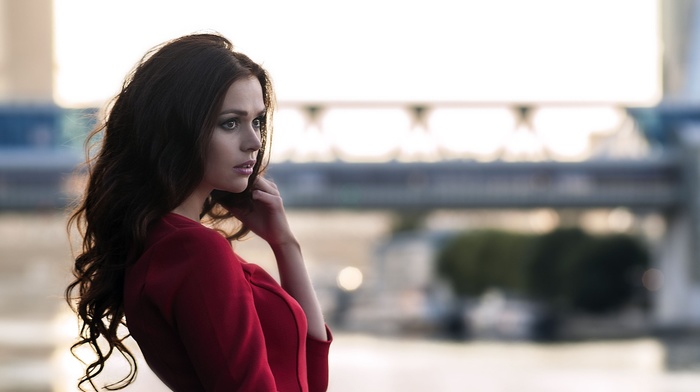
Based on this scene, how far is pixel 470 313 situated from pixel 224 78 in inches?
2892

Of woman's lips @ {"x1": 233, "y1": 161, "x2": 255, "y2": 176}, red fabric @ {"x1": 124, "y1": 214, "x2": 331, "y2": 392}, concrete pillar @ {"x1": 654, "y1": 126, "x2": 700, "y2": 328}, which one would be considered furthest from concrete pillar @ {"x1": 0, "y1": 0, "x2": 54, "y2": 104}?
red fabric @ {"x1": 124, "y1": 214, "x2": 331, "y2": 392}

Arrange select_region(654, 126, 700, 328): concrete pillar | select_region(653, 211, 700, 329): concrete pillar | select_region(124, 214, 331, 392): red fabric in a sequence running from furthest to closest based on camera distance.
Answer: select_region(654, 126, 700, 328): concrete pillar, select_region(653, 211, 700, 329): concrete pillar, select_region(124, 214, 331, 392): red fabric

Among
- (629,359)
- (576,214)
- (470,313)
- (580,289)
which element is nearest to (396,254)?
(576,214)

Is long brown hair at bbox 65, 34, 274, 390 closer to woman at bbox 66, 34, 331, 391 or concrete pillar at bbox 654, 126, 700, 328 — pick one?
woman at bbox 66, 34, 331, 391

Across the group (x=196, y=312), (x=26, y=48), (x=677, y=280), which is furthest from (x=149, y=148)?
(x=26, y=48)

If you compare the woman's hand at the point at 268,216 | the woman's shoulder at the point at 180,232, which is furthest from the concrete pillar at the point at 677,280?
the woman's shoulder at the point at 180,232

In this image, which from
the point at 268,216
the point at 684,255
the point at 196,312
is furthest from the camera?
the point at 684,255

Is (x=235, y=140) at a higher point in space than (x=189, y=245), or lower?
higher

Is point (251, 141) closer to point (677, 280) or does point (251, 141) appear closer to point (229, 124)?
point (229, 124)

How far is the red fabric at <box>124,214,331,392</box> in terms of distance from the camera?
251 centimetres

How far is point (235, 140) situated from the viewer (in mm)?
2744

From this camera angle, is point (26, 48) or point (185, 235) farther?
point (26, 48)

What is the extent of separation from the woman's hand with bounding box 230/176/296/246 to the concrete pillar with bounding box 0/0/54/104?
16524 centimetres

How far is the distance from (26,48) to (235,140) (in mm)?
178568
